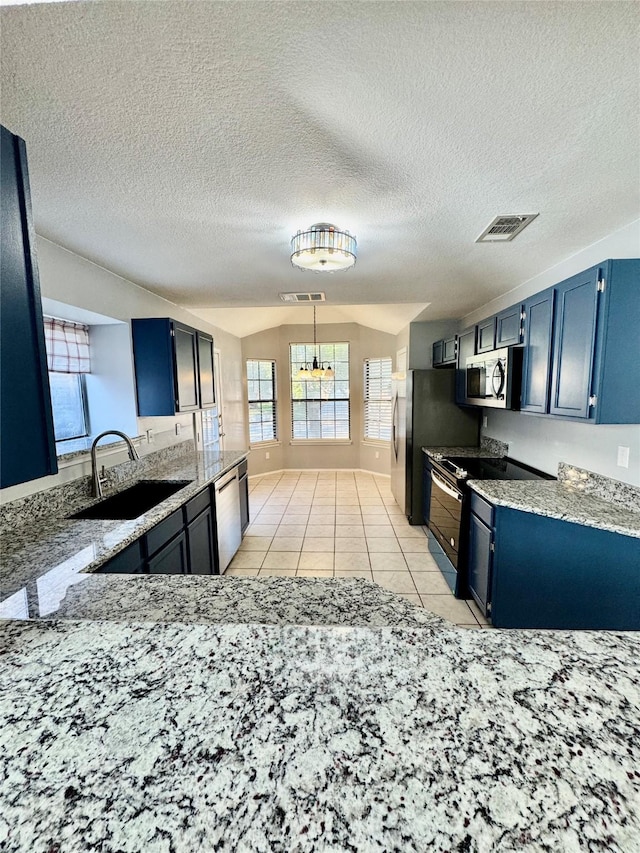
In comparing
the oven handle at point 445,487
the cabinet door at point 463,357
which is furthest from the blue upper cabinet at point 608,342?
the cabinet door at point 463,357

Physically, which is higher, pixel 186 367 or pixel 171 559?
pixel 186 367

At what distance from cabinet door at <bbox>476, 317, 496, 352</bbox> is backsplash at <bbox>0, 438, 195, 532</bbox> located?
314cm

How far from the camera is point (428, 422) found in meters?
4.03

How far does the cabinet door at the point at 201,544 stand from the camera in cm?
248

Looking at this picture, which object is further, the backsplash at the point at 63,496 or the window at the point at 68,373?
the window at the point at 68,373

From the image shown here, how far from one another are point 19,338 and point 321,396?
237 inches

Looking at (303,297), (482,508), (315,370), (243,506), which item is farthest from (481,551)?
(315,370)

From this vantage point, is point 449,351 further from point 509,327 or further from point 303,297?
point 303,297

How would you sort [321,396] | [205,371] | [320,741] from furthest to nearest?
1. [321,396]
2. [205,371]
3. [320,741]

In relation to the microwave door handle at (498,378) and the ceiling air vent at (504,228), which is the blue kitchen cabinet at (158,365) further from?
the microwave door handle at (498,378)

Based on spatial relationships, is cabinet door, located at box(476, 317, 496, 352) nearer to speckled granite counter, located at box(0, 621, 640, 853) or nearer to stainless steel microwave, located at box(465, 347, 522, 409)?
stainless steel microwave, located at box(465, 347, 522, 409)

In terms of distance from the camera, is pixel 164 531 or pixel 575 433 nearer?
pixel 164 531

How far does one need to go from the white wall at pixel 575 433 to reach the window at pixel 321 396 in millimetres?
3339

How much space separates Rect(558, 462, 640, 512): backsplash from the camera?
2.00m
